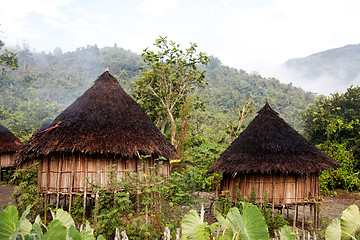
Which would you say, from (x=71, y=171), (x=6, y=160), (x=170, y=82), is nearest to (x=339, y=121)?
(x=170, y=82)

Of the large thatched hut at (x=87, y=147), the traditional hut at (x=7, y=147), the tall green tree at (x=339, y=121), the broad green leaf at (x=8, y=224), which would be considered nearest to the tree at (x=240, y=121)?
the large thatched hut at (x=87, y=147)

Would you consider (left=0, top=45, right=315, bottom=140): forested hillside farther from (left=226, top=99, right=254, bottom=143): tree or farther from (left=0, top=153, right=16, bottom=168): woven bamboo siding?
(left=226, top=99, right=254, bottom=143): tree

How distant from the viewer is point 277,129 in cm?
891

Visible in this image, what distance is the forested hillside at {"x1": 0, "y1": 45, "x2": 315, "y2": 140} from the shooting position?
2480 cm

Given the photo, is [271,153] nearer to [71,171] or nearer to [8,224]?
[71,171]

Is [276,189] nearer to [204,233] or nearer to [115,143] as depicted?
[115,143]

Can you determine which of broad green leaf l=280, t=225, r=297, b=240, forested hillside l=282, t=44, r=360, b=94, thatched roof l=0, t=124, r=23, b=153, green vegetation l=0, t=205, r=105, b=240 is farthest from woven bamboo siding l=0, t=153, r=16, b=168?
forested hillside l=282, t=44, r=360, b=94

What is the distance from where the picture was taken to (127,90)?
2830cm

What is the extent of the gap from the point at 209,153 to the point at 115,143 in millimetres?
5449

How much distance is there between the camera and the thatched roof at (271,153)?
807cm

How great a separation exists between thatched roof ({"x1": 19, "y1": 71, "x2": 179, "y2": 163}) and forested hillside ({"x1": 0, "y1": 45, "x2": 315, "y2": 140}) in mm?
13568

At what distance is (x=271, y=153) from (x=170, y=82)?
699 cm

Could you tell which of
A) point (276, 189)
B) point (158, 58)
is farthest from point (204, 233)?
point (158, 58)

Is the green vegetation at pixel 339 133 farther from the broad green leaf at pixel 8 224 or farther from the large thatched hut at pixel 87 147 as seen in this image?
the broad green leaf at pixel 8 224
